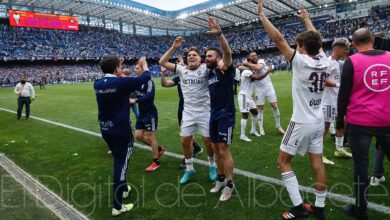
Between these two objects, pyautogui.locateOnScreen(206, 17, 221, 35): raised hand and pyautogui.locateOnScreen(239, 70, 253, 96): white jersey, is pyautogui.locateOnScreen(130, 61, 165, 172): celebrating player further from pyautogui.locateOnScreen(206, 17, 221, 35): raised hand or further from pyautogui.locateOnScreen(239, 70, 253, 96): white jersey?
pyautogui.locateOnScreen(239, 70, 253, 96): white jersey

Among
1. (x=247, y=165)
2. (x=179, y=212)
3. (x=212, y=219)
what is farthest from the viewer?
(x=247, y=165)

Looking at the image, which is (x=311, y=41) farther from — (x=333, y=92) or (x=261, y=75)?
(x=261, y=75)

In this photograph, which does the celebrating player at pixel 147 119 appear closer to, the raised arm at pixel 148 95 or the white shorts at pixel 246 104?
the raised arm at pixel 148 95

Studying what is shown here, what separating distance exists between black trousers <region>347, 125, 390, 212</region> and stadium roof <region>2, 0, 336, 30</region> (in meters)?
55.4

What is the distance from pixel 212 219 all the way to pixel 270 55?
2493 inches

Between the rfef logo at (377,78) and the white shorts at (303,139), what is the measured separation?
0.72m

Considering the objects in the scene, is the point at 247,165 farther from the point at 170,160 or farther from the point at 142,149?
the point at 142,149

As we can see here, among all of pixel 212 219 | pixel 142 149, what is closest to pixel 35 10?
pixel 142 149

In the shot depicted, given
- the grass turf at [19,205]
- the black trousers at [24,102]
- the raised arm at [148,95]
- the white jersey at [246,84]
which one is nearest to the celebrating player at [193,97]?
the raised arm at [148,95]

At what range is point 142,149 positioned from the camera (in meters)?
7.62

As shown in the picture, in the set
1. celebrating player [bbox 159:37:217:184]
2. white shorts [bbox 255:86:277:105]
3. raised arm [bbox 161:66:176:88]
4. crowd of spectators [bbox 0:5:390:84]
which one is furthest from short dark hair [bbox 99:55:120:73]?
crowd of spectators [bbox 0:5:390:84]

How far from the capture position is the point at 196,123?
5121mm

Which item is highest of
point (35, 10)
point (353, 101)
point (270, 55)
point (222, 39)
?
point (35, 10)

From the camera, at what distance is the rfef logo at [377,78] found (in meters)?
3.30
